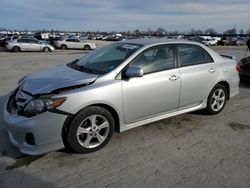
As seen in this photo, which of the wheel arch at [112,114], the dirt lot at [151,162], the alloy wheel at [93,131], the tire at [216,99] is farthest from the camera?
the tire at [216,99]

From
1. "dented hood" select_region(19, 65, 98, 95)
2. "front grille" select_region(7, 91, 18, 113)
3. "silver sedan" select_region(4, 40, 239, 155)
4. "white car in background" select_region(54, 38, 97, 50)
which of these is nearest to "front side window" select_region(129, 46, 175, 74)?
"silver sedan" select_region(4, 40, 239, 155)

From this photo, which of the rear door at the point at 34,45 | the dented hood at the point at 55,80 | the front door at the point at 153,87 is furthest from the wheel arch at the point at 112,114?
the rear door at the point at 34,45

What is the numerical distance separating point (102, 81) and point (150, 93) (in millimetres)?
817

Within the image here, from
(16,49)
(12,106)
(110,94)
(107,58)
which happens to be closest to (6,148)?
(12,106)

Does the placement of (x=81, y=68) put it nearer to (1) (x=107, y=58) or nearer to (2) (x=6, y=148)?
(1) (x=107, y=58)

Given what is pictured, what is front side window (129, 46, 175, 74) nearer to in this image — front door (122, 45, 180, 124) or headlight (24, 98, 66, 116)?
front door (122, 45, 180, 124)

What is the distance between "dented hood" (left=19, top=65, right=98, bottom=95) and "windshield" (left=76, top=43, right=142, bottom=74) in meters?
0.27

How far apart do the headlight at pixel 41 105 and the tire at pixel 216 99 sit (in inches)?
115

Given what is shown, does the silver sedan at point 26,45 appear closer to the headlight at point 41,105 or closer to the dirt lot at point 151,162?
the dirt lot at point 151,162

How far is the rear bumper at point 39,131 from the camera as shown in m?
3.13

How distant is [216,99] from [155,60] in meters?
1.71

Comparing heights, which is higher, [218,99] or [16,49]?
[16,49]

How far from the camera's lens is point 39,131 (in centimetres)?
314

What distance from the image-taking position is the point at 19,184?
9.39 feet
